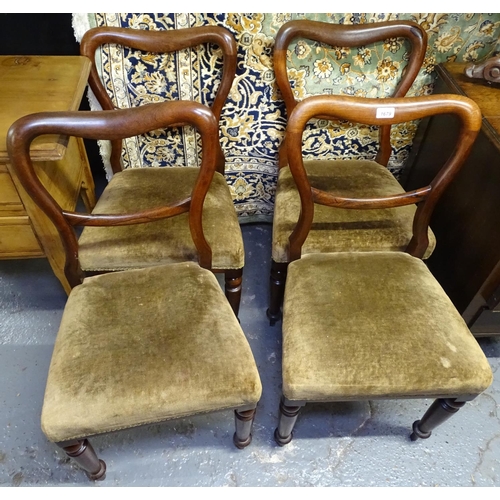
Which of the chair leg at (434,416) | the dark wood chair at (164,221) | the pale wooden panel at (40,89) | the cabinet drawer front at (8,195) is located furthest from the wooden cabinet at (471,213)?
the cabinet drawer front at (8,195)

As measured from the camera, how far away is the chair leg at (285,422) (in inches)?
37.7

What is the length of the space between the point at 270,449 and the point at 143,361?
54cm

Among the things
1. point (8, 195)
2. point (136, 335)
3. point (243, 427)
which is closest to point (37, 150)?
point (8, 195)

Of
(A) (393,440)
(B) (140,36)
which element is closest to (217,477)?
(A) (393,440)

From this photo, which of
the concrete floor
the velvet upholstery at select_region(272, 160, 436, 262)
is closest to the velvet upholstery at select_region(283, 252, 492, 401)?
the velvet upholstery at select_region(272, 160, 436, 262)

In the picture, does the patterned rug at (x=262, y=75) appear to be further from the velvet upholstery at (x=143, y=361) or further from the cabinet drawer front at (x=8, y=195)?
the velvet upholstery at (x=143, y=361)

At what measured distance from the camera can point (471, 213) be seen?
1119 mm

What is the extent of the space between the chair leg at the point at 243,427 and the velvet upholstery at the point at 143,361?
107 millimetres

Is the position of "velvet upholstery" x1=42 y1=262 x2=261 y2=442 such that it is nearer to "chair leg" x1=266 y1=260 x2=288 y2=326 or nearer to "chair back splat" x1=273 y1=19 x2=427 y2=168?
"chair leg" x1=266 y1=260 x2=288 y2=326

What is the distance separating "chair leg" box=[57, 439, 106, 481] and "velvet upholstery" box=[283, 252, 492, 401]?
0.48 metres

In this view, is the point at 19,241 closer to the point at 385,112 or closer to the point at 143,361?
the point at 143,361

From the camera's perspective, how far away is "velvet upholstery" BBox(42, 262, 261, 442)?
798 mm

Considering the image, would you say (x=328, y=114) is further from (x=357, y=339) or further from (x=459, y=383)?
(x=459, y=383)

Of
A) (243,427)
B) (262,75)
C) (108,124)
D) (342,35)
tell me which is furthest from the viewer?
(262,75)
